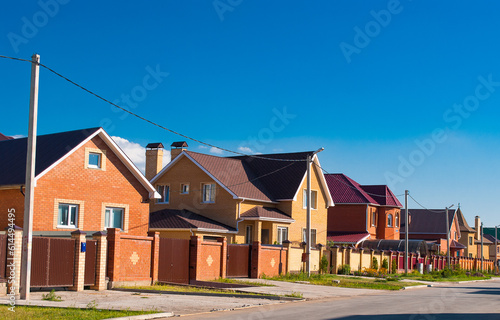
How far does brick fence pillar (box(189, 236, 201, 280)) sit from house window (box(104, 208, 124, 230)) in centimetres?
562

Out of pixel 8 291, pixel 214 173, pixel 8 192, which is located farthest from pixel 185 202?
pixel 8 291

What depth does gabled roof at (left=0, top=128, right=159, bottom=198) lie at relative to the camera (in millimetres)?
26266

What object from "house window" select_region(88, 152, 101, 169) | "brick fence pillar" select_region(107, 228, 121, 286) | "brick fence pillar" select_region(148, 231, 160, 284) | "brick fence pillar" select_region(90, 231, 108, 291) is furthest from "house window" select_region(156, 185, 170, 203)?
"brick fence pillar" select_region(90, 231, 108, 291)

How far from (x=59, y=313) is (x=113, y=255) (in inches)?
304

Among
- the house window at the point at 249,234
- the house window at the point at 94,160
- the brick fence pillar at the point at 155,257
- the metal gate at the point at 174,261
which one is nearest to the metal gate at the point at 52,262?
the brick fence pillar at the point at 155,257

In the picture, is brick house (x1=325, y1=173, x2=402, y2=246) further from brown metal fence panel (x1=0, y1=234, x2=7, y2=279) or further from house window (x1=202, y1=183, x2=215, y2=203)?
brown metal fence panel (x1=0, y1=234, x2=7, y2=279)

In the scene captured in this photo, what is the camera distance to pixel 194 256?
25.0 meters

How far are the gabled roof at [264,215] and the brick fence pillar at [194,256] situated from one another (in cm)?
1230

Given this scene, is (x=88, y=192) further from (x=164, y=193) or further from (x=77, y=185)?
(x=164, y=193)

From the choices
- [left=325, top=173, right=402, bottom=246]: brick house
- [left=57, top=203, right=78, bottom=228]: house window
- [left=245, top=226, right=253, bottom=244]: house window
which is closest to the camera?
[left=57, top=203, right=78, bottom=228]: house window

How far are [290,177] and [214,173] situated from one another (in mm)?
5634

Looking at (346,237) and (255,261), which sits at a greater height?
(346,237)

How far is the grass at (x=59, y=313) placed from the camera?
12.8m

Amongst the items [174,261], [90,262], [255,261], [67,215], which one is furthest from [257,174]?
[90,262]
